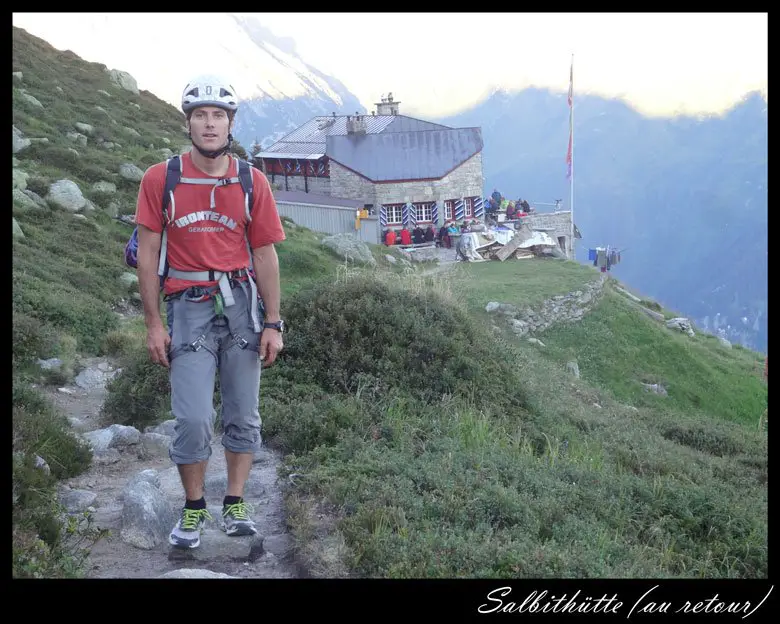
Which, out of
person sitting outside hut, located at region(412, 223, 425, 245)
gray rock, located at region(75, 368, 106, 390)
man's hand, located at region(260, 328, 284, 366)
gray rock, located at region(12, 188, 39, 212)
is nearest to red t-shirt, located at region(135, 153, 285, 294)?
man's hand, located at region(260, 328, 284, 366)

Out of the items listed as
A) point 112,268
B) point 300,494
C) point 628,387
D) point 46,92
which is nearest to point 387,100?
point 46,92

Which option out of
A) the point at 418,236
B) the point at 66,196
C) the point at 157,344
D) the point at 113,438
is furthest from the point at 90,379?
the point at 418,236

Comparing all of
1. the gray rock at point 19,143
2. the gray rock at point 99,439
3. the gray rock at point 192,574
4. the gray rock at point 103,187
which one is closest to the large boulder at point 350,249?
the gray rock at point 103,187

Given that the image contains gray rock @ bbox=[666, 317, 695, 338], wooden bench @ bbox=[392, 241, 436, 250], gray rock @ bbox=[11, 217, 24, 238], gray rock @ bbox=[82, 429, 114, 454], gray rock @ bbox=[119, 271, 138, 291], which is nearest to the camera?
gray rock @ bbox=[82, 429, 114, 454]

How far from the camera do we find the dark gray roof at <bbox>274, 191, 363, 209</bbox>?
4150 cm

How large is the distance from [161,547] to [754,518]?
217 inches

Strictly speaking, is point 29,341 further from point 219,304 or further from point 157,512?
point 219,304

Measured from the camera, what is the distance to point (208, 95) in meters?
4.39

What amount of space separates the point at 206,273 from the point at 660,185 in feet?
242

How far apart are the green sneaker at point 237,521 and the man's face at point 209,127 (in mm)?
2066

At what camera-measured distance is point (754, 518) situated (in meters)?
7.65

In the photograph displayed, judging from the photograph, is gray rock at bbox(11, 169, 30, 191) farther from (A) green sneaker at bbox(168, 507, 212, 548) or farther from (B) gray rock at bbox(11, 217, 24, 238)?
(A) green sneaker at bbox(168, 507, 212, 548)

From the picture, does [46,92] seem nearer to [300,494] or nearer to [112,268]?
[112,268]

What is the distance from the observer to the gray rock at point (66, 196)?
61.4ft
